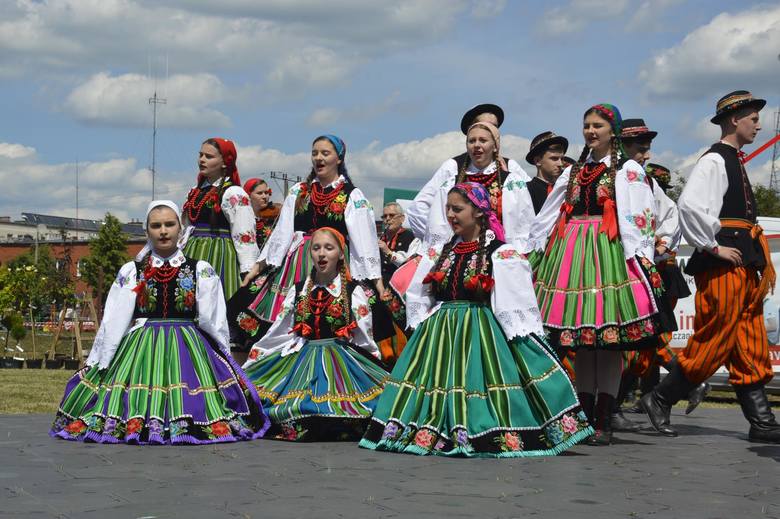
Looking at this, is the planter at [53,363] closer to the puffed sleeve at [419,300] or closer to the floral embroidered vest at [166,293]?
the floral embroidered vest at [166,293]

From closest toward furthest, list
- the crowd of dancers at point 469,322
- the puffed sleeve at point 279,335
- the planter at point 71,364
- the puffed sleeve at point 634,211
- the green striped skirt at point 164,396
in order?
the crowd of dancers at point 469,322
the green striped skirt at point 164,396
the puffed sleeve at point 634,211
the puffed sleeve at point 279,335
the planter at point 71,364

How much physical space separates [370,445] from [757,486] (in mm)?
2227

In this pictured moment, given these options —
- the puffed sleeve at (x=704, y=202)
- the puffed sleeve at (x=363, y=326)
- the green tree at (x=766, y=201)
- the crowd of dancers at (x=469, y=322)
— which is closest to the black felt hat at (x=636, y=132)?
the crowd of dancers at (x=469, y=322)

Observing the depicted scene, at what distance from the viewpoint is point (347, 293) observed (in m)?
7.60

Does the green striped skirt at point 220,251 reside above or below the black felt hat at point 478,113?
below

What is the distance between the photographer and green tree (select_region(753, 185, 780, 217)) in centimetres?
3309

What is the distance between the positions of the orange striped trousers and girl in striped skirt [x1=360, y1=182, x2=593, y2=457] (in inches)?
52.3

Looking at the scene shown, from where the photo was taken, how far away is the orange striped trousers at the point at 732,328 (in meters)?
7.14

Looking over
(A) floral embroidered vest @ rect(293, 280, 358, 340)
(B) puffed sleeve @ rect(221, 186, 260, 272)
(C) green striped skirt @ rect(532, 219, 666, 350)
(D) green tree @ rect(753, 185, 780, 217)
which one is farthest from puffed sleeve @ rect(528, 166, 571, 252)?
(D) green tree @ rect(753, 185, 780, 217)

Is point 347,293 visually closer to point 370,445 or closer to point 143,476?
point 370,445

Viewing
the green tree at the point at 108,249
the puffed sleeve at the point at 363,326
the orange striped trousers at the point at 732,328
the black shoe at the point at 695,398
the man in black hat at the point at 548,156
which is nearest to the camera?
the orange striped trousers at the point at 732,328

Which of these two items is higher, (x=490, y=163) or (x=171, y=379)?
(x=490, y=163)

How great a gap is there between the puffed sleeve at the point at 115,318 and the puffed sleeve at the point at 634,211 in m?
3.15

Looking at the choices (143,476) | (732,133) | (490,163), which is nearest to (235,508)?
(143,476)
